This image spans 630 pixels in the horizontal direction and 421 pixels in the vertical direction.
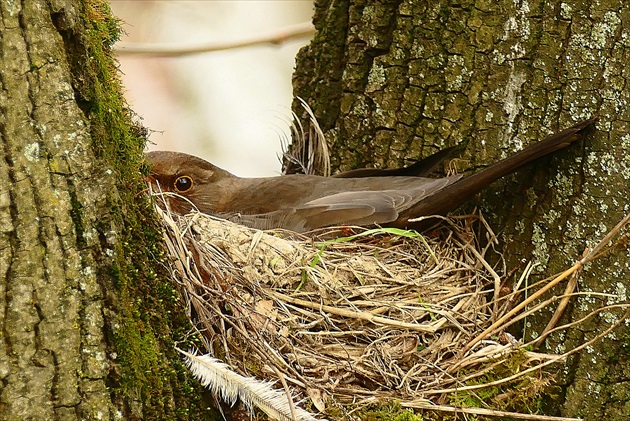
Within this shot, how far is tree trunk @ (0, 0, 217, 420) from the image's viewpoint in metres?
1.77

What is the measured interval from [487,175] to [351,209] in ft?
2.21

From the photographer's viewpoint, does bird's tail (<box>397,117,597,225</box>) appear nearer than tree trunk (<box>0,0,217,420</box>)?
No

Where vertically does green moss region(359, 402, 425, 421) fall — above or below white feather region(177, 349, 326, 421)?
below

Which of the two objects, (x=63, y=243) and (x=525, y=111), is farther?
(x=525, y=111)

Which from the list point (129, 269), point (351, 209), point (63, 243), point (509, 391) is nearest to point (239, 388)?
point (129, 269)

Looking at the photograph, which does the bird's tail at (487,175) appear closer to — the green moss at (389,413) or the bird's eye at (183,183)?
the green moss at (389,413)

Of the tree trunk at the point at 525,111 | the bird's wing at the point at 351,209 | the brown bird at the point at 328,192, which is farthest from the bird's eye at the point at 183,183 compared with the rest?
the tree trunk at the point at 525,111

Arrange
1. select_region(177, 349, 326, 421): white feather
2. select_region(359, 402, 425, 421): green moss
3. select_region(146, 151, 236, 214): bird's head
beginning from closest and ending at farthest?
select_region(177, 349, 326, 421): white feather
select_region(359, 402, 425, 421): green moss
select_region(146, 151, 236, 214): bird's head

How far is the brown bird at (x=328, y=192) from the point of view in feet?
10.7

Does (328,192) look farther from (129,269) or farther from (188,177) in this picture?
(129,269)

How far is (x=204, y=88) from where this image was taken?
7.25 m

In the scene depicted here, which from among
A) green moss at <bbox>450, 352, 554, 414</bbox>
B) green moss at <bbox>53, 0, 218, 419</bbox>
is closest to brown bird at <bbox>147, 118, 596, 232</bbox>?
green moss at <bbox>450, 352, 554, 414</bbox>

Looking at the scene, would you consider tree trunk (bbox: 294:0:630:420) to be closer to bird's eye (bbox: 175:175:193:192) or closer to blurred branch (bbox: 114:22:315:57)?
bird's eye (bbox: 175:175:193:192)

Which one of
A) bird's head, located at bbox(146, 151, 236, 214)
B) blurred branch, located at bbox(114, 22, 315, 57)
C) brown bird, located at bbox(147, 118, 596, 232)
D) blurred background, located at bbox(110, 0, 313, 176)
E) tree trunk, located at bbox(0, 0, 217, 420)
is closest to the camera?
tree trunk, located at bbox(0, 0, 217, 420)
